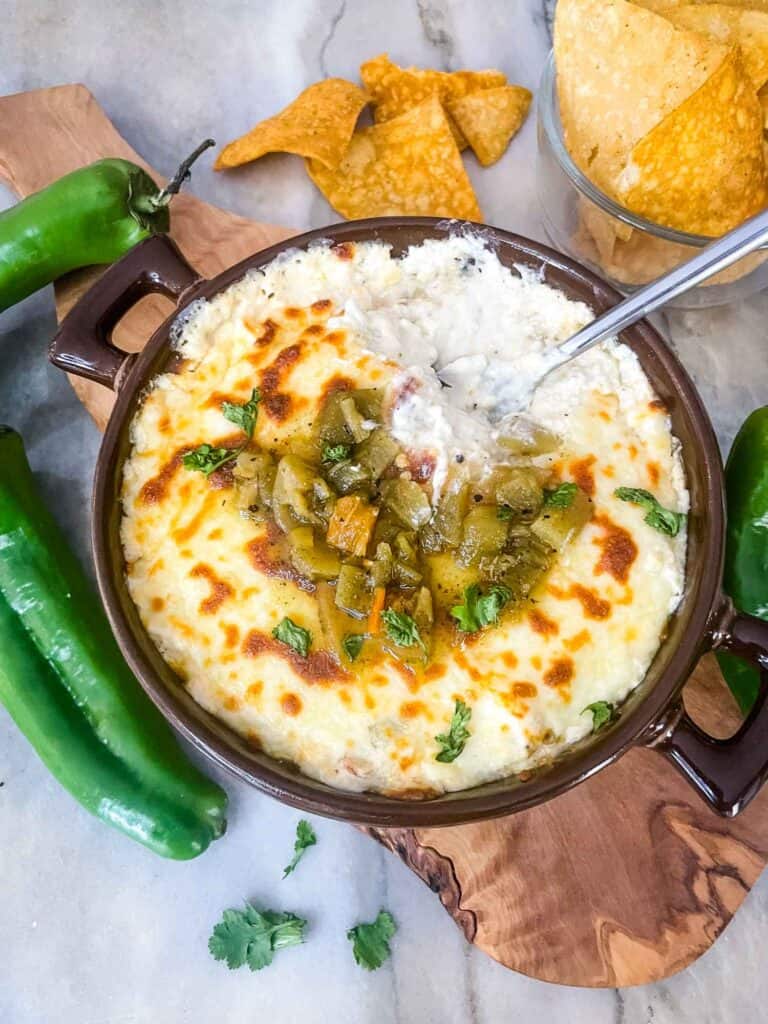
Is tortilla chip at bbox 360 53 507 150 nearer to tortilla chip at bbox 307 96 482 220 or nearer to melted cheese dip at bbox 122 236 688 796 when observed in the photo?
tortilla chip at bbox 307 96 482 220

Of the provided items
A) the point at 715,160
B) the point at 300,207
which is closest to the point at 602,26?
the point at 715,160

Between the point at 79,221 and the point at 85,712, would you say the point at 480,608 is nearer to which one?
the point at 85,712

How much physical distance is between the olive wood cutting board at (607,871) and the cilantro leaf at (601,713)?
0.51m

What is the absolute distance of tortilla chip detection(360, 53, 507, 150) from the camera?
3623 mm

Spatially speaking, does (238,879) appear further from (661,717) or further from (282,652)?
(661,717)

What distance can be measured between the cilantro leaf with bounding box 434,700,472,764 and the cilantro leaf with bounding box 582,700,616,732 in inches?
11.7

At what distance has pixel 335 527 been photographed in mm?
2357

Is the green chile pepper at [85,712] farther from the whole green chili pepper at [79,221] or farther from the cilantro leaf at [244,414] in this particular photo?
the cilantro leaf at [244,414]

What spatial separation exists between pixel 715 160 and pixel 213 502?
182 cm

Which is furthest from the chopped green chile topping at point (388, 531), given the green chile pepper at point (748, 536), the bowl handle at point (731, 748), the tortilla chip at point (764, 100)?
the tortilla chip at point (764, 100)

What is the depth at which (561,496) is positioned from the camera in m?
2.42

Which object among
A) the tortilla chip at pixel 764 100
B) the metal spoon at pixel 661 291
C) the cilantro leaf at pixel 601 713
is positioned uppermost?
the tortilla chip at pixel 764 100

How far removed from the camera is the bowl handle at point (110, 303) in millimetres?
2727

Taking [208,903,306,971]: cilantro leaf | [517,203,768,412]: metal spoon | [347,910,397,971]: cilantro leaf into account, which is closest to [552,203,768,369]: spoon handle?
[517,203,768,412]: metal spoon
